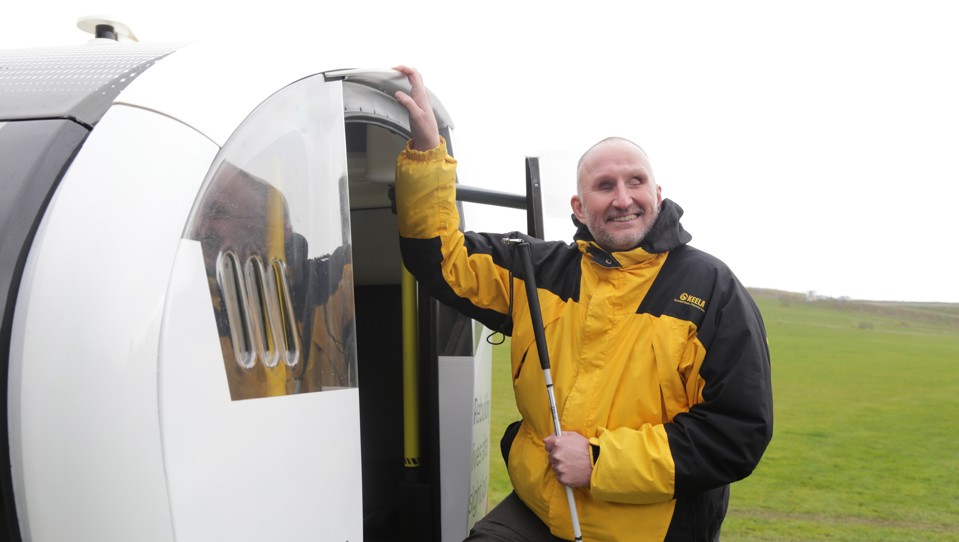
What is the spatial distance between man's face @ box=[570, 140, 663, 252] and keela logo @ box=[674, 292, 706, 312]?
25cm

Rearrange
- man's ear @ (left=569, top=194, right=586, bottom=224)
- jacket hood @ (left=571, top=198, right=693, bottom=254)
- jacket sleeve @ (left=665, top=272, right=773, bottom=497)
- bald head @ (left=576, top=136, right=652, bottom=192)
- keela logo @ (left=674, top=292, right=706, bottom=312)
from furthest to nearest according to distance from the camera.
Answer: man's ear @ (left=569, top=194, right=586, bottom=224)
bald head @ (left=576, top=136, right=652, bottom=192)
jacket hood @ (left=571, top=198, right=693, bottom=254)
keela logo @ (left=674, top=292, right=706, bottom=312)
jacket sleeve @ (left=665, top=272, right=773, bottom=497)

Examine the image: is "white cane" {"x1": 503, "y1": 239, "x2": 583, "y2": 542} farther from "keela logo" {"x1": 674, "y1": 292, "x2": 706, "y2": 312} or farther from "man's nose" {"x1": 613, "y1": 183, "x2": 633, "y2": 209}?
"keela logo" {"x1": 674, "y1": 292, "x2": 706, "y2": 312}

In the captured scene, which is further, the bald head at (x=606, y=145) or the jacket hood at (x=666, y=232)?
the bald head at (x=606, y=145)

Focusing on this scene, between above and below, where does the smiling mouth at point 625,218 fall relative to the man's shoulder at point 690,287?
above

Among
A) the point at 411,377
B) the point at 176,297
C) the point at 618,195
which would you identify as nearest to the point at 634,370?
the point at 618,195

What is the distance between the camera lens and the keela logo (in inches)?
97.8

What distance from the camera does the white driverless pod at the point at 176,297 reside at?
140cm

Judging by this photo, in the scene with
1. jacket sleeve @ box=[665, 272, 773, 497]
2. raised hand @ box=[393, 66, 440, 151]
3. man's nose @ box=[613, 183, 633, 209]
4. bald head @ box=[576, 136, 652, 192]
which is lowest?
jacket sleeve @ box=[665, 272, 773, 497]

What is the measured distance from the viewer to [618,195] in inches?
105

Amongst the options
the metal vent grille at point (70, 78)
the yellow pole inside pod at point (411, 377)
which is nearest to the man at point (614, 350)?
the yellow pole inside pod at point (411, 377)

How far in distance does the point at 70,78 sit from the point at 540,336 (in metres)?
1.41

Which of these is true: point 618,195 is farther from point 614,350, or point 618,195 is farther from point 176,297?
point 176,297

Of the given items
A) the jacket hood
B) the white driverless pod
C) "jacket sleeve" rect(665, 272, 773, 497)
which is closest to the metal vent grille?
the white driverless pod

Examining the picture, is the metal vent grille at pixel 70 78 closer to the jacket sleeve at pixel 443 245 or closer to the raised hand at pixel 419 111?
the raised hand at pixel 419 111
